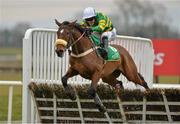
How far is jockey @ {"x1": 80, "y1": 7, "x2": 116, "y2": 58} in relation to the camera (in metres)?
7.29

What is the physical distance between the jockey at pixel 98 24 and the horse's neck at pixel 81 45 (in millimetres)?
133

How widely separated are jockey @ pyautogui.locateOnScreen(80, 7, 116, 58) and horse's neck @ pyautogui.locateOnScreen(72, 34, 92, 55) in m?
0.13

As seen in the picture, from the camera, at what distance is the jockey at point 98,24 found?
7.29 m

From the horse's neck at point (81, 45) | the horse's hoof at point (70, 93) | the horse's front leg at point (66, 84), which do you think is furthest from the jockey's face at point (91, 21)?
the horse's hoof at point (70, 93)

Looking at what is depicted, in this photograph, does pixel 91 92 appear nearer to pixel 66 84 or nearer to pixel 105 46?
pixel 66 84

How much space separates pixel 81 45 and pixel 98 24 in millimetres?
409

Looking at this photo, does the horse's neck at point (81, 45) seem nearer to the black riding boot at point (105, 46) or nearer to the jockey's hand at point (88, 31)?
the jockey's hand at point (88, 31)

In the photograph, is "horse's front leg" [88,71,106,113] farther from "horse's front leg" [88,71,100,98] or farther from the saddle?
the saddle

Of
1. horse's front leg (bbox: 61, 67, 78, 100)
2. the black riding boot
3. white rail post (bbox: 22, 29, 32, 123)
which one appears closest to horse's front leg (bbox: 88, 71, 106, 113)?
horse's front leg (bbox: 61, 67, 78, 100)

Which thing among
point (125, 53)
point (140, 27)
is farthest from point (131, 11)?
point (125, 53)

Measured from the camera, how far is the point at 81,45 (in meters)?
7.14

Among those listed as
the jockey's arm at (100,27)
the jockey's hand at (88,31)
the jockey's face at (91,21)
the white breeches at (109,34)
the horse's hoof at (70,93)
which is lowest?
the horse's hoof at (70,93)

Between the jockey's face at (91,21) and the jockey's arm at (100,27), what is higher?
the jockey's face at (91,21)

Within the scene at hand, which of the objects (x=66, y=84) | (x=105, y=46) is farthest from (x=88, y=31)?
(x=66, y=84)
